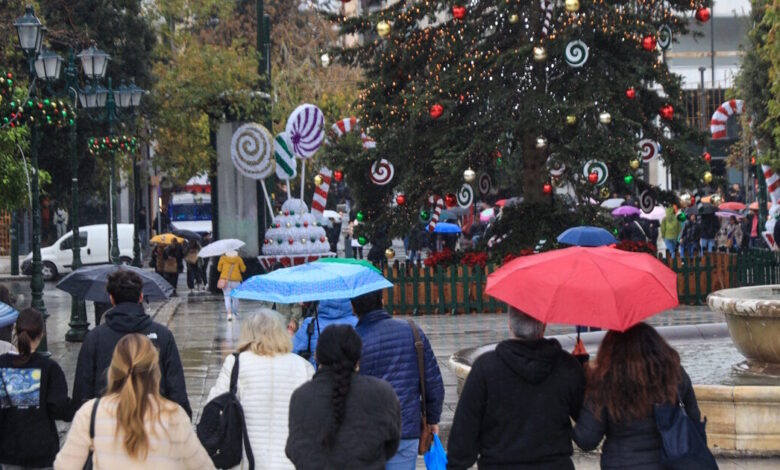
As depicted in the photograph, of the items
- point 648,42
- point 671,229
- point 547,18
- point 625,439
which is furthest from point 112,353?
point 671,229

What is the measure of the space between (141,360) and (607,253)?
2.38 m

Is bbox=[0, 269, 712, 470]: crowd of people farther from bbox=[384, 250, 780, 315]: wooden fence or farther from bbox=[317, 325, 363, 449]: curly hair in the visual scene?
bbox=[384, 250, 780, 315]: wooden fence

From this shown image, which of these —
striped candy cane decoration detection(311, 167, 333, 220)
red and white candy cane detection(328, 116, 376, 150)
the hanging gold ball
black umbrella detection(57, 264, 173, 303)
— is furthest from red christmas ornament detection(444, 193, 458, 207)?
black umbrella detection(57, 264, 173, 303)

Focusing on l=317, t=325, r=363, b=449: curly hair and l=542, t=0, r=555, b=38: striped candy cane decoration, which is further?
l=542, t=0, r=555, b=38: striped candy cane decoration

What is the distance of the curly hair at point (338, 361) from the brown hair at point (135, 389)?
0.75m

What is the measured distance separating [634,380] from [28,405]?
3824 mm

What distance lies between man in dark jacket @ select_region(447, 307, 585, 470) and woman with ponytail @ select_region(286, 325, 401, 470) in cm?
35

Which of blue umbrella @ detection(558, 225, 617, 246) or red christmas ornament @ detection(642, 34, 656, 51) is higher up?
red christmas ornament @ detection(642, 34, 656, 51)

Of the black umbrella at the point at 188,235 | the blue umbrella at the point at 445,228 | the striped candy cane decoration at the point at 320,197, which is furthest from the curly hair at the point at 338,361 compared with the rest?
the blue umbrella at the point at 445,228

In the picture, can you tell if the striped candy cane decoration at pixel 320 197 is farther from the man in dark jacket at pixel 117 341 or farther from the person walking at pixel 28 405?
the person walking at pixel 28 405

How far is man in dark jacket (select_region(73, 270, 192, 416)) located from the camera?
829 cm

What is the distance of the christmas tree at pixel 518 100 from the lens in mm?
24438

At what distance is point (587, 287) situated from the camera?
676cm

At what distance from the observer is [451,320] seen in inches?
968
